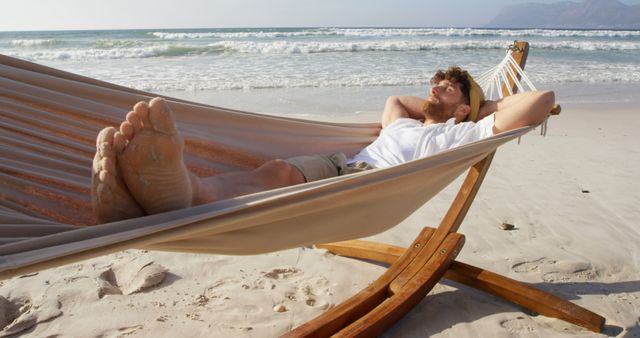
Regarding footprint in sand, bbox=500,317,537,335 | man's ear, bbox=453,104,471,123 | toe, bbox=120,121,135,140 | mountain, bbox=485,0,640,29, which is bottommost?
footprint in sand, bbox=500,317,537,335

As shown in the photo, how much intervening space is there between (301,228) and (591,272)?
136 cm

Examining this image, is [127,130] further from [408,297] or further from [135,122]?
[408,297]

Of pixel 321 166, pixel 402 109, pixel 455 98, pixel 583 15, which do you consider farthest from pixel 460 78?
pixel 583 15

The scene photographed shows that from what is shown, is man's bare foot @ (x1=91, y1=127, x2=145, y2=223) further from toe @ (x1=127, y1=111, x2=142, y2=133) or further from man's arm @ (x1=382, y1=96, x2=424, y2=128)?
man's arm @ (x1=382, y1=96, x2=424, y2=128)

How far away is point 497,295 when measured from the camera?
1856mm

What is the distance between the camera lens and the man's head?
2123mm

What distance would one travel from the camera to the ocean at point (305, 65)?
21.8 ft

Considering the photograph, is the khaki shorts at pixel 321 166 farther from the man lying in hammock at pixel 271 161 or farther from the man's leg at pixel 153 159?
the man's leg at pixel 153 159

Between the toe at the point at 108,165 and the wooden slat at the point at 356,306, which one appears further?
the wooden slat at the point at 356,306

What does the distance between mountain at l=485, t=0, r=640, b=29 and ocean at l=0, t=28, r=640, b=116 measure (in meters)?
41.7

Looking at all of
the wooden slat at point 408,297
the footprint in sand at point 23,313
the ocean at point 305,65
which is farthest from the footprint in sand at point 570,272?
the ocean at point 305,65

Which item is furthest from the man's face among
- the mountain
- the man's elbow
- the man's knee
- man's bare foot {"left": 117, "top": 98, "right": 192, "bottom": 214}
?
the mountain

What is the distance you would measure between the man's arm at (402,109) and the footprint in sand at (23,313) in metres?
1.44

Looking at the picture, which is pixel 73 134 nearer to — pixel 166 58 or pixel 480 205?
pixel 480 205
